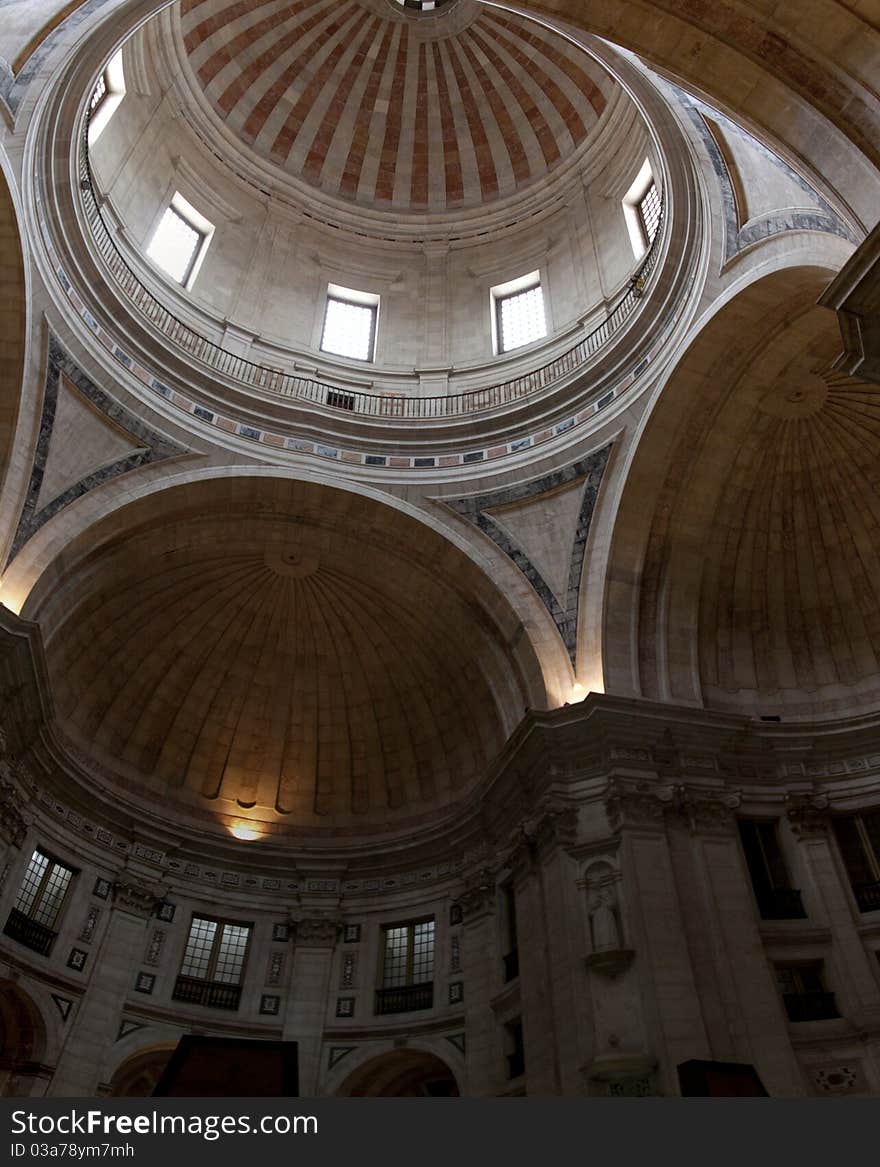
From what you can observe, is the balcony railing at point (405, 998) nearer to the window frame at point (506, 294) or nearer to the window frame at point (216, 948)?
the window frame at point (216, 948)

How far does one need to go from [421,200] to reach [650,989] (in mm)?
20769

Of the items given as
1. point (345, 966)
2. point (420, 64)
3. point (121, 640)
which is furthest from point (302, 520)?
point (420, 64)

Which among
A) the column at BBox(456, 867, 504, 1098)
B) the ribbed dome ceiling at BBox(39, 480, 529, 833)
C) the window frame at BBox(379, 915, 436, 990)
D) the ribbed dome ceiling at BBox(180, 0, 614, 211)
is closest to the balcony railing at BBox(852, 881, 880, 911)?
the column at BBox(456, 867, 504, 1098)

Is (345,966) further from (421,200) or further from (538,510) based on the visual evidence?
(421,200)

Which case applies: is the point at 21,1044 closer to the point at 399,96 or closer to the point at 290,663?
the point at 290,663

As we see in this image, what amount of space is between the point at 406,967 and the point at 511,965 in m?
3.02

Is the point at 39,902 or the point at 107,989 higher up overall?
the point at 39,902

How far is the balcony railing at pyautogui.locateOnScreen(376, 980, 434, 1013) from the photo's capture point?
17.0 meters

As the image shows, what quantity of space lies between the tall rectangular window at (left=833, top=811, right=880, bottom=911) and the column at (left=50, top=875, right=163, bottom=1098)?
1272 cm

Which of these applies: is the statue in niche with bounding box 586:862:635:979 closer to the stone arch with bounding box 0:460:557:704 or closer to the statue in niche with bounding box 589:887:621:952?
the statue in niche with bounding box 589:887:621:952

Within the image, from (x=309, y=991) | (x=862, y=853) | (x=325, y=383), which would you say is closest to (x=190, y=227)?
(x=325, y=383)

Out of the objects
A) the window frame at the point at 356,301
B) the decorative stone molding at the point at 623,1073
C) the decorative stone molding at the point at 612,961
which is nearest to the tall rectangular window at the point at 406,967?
the decorative stone molding at the point at 612,961

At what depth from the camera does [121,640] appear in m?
19.0

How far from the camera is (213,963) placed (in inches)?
700
